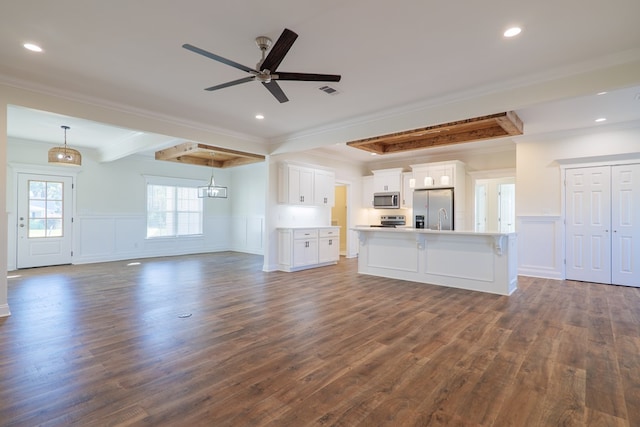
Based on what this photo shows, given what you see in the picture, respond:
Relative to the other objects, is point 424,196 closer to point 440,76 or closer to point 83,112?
point 440,76

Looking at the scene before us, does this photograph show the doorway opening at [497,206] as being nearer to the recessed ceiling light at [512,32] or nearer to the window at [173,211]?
the recessed ceiling light at [512,32]

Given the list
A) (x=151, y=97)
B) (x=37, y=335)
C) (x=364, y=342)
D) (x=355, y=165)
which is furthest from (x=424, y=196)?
(x=37, y=335)

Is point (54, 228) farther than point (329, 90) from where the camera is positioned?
Yes

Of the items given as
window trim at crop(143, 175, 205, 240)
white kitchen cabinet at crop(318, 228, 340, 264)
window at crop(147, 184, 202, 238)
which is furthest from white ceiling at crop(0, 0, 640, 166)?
window at crop(147, 184, 202, 238)

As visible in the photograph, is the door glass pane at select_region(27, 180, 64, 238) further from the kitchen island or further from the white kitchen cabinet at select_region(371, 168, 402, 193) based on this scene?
the white kitchen cabinet at select_region(371, 168, 402, 193)

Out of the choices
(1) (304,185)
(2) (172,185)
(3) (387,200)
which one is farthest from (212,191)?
(3) (387,200)

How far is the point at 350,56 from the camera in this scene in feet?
10.2

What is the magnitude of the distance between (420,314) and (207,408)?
263 cm

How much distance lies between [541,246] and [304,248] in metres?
4.68

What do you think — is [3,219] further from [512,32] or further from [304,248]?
[512,32]

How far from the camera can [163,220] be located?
356 inches

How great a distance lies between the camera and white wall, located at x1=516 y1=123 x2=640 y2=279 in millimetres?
5406

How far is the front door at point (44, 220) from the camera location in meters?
6.71

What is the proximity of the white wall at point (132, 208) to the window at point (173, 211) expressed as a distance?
196 millimetres
